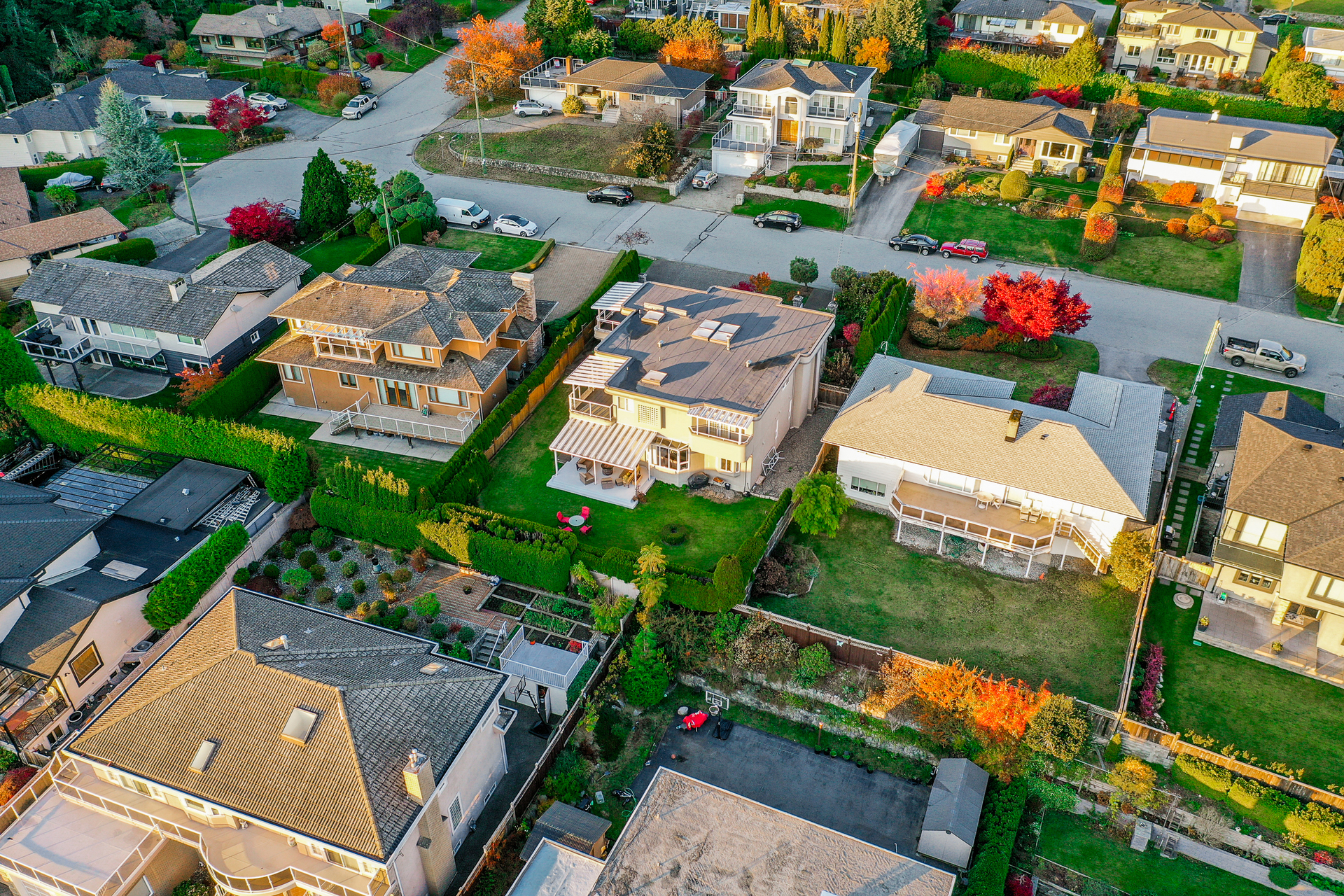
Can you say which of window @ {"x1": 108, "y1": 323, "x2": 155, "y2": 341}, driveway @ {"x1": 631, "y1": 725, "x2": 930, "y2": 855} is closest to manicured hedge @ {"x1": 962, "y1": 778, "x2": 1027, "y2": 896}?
driveway @ {"x1": 631, "y1": 725, "x2": 930, "y2": 855}

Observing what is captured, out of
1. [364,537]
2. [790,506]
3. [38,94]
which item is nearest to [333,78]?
[38,94]

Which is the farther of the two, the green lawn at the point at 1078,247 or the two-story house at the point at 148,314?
the green lawn at the point at 1078,247

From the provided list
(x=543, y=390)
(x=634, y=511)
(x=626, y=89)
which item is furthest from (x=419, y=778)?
(x=626, y=89)

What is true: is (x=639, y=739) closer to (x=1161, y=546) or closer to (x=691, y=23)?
(x=1161, y=546)

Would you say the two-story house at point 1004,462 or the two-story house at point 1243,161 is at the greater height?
the two-story house at point 1243,161

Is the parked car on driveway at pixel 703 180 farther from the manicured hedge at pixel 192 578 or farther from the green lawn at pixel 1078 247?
the manicured hedge at pixel 192 578

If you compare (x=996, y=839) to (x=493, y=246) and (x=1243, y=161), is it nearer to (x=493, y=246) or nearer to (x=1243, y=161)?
(x=493, y=246)

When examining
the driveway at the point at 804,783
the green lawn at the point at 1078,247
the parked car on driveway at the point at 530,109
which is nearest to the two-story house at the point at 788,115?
the green lawn at the point at 1078,247
